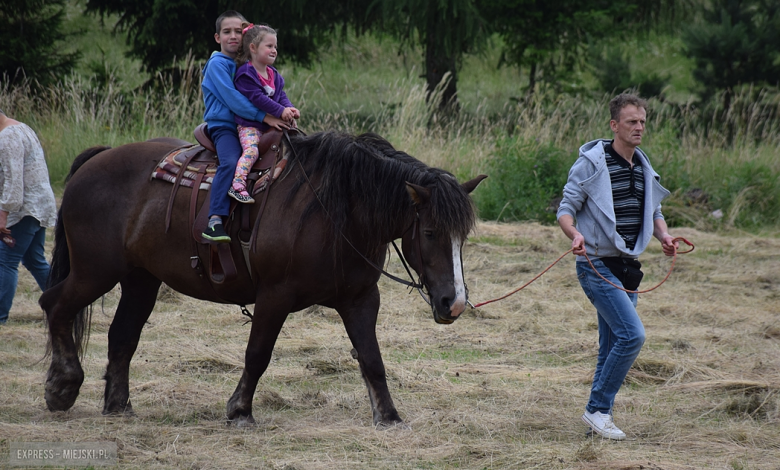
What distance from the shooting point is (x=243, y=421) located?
412cm

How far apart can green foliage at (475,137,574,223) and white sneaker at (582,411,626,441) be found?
6584 mm

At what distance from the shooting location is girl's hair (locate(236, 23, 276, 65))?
13.7 ft

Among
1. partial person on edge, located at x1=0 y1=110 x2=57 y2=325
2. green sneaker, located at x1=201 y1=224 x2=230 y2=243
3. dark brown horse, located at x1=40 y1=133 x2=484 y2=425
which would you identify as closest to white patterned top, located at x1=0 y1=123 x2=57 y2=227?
partial person on edge, located at x1=0 y1=110 x2=57 y2=325

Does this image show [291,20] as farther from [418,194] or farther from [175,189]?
[418,194]

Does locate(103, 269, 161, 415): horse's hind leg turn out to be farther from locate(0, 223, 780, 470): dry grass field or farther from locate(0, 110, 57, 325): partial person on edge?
locate(0, 110, 57, 325): partial person on edge

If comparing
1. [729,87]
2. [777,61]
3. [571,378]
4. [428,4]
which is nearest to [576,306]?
[571,378]

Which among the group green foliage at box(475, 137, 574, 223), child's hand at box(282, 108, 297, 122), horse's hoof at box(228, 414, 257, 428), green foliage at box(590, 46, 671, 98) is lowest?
green foliage at box(475, 137, 574, 223)

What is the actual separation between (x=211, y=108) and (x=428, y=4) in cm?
1043

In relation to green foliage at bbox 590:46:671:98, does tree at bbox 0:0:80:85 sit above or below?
below

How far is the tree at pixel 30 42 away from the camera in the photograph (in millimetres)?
13461

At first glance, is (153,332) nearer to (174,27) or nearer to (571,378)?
(571,378)

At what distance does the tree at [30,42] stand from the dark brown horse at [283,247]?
10344 mm

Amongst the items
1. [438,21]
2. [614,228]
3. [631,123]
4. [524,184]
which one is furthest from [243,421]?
[438,21]

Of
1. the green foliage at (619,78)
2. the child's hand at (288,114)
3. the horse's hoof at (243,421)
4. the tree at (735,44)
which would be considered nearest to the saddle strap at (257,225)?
the child's hand at (288,114)
